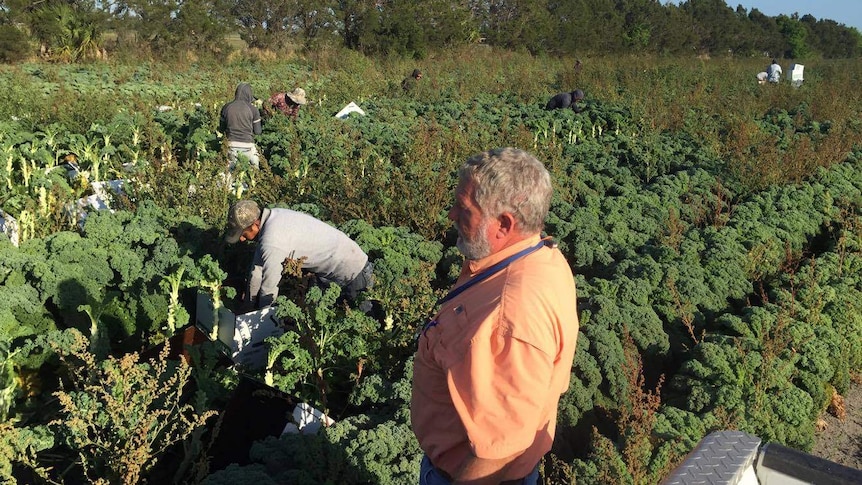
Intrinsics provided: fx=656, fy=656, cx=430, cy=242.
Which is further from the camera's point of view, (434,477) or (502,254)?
(434,477)

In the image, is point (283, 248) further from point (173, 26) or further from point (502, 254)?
point (173, 26)

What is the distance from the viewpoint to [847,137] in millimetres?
12219

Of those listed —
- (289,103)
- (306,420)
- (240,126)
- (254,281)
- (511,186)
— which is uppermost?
(511,186)

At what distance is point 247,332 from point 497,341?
10.2ft

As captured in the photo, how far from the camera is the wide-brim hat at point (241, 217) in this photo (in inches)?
193

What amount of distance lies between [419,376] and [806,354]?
13.5 ft

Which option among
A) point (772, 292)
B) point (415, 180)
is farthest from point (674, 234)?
point (415, 180)

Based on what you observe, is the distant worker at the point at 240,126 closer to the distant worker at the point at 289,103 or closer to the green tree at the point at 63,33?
the distant worker at the point at 289,103

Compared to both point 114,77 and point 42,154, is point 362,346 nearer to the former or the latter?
point 42,154

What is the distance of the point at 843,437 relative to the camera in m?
5.06

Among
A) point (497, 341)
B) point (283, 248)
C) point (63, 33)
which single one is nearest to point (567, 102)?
point (283, 248)

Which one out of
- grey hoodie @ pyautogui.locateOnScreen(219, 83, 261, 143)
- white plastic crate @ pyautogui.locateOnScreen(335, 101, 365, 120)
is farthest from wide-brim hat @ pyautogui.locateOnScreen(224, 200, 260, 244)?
white plastic crate @ pyautogui.locateOnScreen(335, 101, 365, 120)

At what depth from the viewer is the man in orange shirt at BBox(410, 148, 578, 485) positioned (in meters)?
2.05

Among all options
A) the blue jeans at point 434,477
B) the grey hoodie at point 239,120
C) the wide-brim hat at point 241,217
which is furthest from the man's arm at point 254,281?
the grey hoodie at point 239,120
